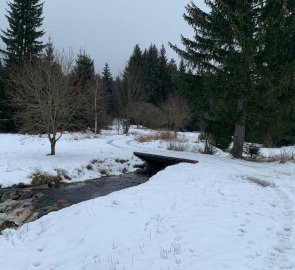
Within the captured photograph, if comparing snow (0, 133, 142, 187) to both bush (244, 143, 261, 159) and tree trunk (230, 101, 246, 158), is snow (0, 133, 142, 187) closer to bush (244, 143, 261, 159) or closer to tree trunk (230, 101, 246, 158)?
tree trunk (230, 101, 246, 158)

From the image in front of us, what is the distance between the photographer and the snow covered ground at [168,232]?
6.02 m

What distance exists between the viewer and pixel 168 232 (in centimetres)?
722

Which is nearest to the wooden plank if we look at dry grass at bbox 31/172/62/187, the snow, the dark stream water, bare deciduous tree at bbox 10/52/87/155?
the snow

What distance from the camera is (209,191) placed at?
1055cm

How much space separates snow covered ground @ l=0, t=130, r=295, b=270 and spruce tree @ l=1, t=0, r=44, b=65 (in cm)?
3485

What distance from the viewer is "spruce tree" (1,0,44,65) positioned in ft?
135

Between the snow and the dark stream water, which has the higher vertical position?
the snow

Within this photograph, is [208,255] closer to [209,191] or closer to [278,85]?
[209,191]

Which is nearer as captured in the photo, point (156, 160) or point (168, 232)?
point (168, 232)

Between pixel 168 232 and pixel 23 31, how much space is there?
39904 mm

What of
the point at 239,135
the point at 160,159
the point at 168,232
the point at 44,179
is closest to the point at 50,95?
the point at 44,179

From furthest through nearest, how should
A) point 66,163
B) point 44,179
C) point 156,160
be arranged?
point 156,160 < point 66,163 < point 44,179

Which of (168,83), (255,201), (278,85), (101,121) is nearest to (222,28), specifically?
(278,85)

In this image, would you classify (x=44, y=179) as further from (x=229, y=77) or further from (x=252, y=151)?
(x=252, y=151)
